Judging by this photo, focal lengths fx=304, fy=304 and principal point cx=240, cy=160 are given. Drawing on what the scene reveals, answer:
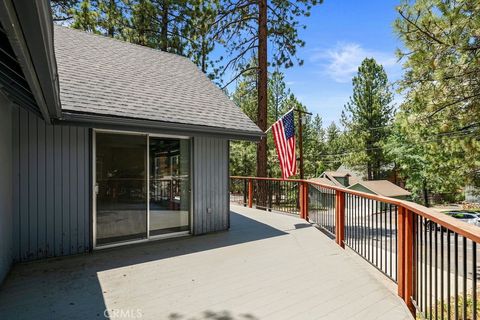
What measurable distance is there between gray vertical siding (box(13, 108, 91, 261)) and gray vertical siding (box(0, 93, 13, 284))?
0.17 meters

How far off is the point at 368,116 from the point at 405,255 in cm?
2841

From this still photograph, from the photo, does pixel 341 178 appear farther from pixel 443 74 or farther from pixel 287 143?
pixel 443 74

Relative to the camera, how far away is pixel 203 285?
3.47 m

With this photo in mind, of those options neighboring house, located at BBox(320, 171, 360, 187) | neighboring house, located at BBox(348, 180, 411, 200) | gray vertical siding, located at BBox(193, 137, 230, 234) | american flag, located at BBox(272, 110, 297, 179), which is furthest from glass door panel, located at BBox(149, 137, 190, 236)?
neighboring house, located at BBox(320, 171, 360, 187)

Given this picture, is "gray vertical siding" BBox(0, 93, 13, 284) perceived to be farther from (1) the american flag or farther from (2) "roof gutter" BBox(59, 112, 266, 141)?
(1) the american flag

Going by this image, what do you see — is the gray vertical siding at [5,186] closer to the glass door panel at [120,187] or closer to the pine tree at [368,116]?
the glass door panel at [120,187]

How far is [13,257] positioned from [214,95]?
4.87 meters

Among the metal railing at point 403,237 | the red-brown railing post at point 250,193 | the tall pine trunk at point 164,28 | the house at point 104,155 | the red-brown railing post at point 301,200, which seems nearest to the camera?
the metal railing at point 403,237

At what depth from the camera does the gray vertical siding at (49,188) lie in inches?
163

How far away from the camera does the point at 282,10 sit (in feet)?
38.3

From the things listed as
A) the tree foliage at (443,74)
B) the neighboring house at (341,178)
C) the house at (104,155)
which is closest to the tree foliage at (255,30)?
the house at (104,155)

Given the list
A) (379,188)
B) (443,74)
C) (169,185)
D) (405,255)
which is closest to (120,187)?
(169,185)

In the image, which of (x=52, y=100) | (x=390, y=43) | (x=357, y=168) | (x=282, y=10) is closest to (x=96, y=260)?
(x=52, y=100)

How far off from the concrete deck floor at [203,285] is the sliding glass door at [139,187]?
394mm
